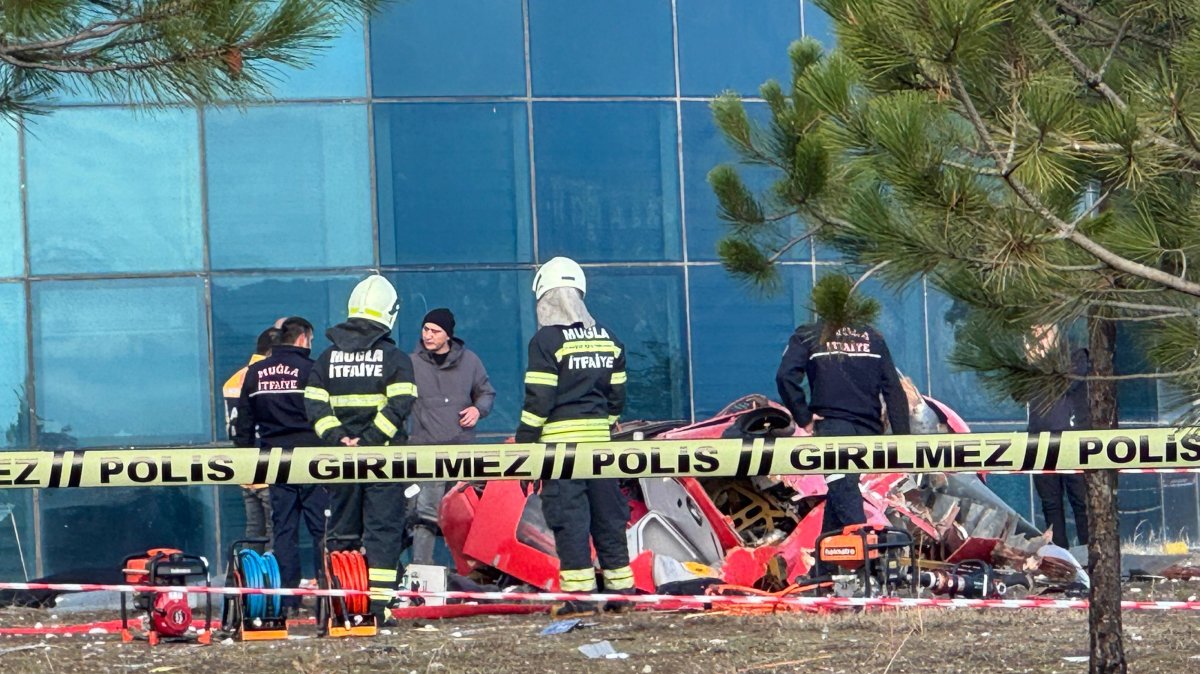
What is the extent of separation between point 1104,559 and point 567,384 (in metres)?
3.44

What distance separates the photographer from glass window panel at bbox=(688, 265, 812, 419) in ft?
46.2

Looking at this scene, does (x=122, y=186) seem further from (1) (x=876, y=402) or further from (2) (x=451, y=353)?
(1) (x=876, y=402)

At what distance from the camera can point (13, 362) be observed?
1337cm

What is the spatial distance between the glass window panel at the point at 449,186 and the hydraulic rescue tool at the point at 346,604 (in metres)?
5.33

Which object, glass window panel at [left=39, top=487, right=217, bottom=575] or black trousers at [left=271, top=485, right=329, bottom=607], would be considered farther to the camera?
glass window panel at [left=39, top=487, right=217, bottom=575]

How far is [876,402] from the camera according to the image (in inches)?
395

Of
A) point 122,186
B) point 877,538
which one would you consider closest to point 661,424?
point 877,538

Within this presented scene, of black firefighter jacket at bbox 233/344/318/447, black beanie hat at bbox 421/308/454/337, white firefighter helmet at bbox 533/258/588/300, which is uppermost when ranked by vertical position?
white firefighter helmet at bbox 533/258/588/300

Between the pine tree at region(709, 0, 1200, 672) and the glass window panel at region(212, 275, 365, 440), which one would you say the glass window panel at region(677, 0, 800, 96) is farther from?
the pine tree at region(709, 0, 1200, 672)

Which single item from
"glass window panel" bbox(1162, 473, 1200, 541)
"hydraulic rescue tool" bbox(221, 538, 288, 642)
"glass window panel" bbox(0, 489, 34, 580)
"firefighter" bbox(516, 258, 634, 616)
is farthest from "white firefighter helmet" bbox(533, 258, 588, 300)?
"glass window panel" bbox(1162, 473, 1200, 541)

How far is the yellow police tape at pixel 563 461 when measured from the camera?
6.38 metres

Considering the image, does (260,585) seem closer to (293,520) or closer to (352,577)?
(352,577)

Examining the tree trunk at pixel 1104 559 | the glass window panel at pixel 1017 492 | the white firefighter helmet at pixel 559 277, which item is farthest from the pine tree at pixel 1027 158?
the glass window panel at pixel 1017 492

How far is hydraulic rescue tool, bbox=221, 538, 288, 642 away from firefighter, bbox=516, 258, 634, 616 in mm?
1410
